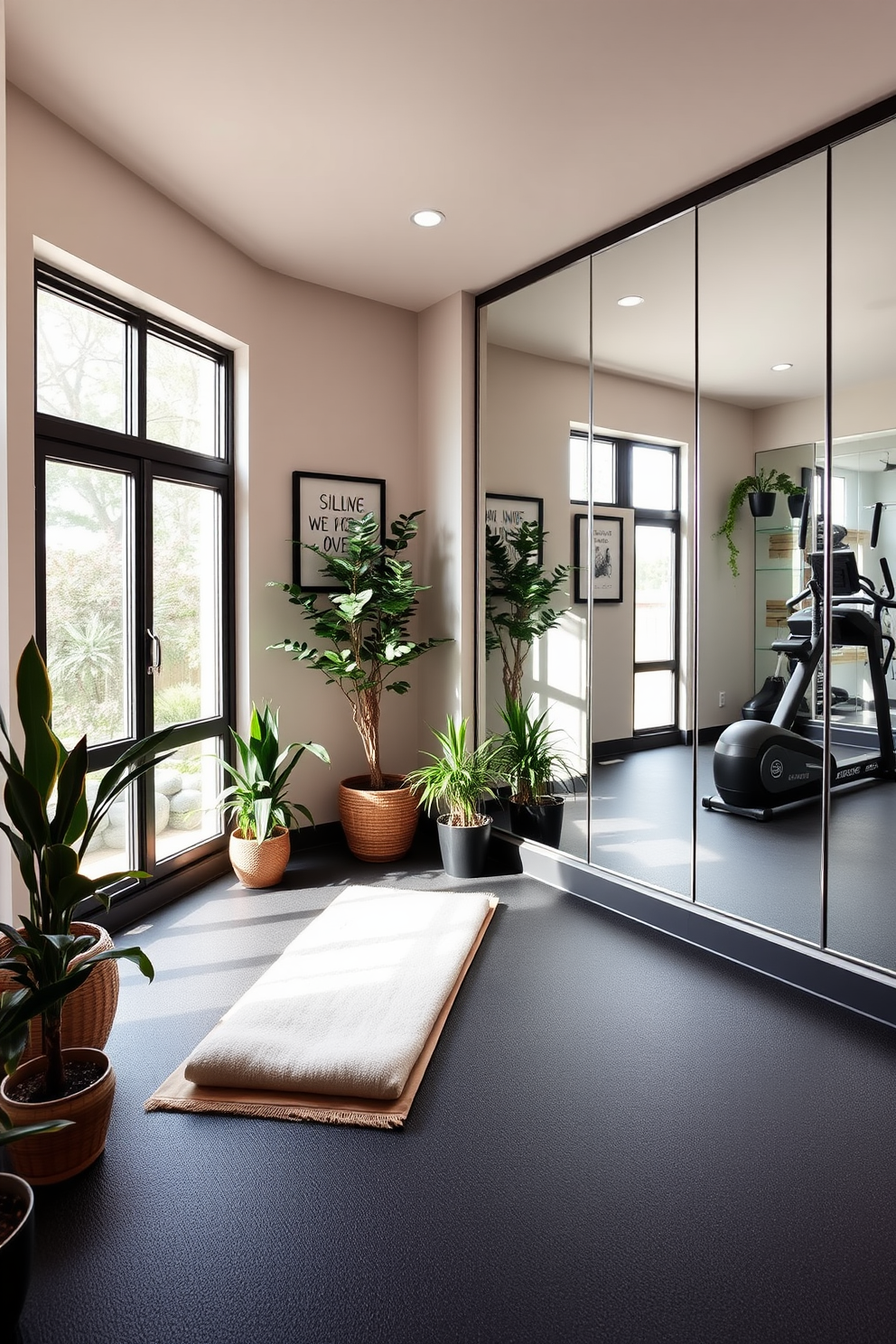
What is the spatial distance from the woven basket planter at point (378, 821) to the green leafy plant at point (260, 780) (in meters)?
0.40

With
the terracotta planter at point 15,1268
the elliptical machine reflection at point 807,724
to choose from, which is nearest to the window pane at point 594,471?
the elliptical machine reflection at point 807,724

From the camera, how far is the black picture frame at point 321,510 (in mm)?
4094

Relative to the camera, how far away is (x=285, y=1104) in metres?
2.12

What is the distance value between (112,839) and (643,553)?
2.41 metres

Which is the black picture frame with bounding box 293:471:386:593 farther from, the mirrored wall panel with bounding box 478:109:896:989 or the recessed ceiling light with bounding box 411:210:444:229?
the recessed ceiling light with bounding box 411:210:444:229

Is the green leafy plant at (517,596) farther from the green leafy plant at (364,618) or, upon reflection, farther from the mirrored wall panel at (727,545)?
the green leafy plant at (364,618)

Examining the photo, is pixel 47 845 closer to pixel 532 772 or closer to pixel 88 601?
pixel 88 601

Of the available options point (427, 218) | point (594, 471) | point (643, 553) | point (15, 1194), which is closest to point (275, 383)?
point (427, 218)

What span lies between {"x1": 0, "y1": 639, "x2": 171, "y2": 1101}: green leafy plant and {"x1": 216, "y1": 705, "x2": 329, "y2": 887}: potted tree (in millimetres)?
1613

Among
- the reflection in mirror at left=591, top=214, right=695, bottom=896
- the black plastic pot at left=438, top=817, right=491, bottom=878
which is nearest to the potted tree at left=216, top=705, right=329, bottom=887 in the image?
the black plastic pot at left=438, top=817, right=491, bottom=878

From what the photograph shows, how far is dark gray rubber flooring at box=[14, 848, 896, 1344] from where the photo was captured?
59.6 inches

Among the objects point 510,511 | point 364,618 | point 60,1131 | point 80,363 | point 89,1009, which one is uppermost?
point 80,363

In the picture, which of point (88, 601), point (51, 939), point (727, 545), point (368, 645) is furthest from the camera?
point (368, 645)

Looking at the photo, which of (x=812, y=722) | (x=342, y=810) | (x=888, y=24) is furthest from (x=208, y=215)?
(x=812, y=722)
